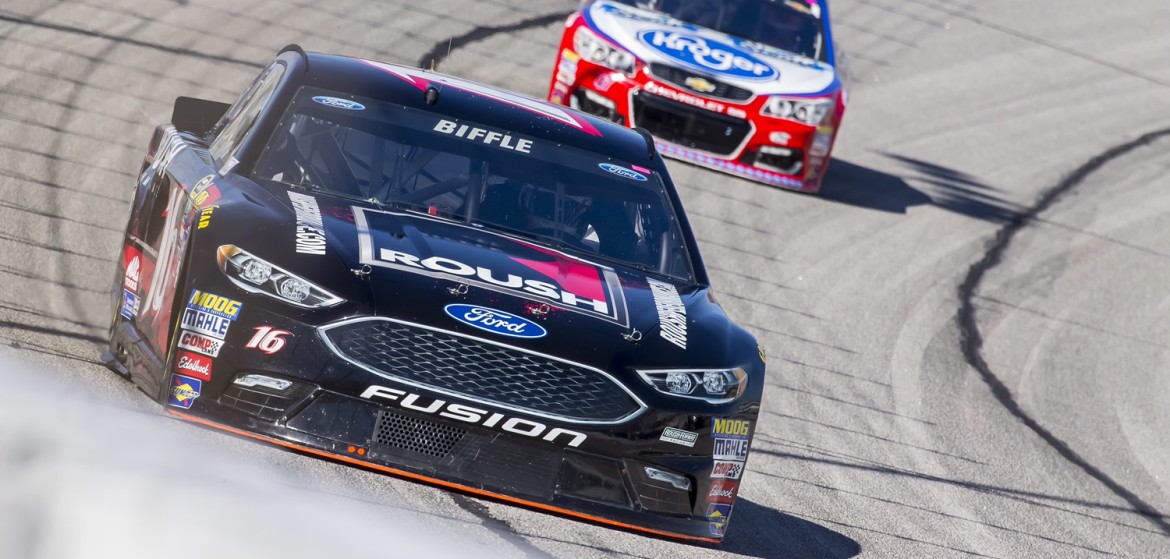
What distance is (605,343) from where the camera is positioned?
4859mm

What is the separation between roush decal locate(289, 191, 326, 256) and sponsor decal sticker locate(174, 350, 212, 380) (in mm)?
447

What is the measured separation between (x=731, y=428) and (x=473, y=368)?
922 millimetres

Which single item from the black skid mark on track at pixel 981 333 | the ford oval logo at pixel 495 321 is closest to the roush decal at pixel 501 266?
the ford oval logo at pixel 495 321

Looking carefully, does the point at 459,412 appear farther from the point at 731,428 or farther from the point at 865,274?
A: the point at 865,274

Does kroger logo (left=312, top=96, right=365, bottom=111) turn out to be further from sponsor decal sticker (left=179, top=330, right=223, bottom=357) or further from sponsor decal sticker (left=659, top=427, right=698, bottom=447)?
sponsor decal sticker (left=659, top=427, right=698, bottom=447)

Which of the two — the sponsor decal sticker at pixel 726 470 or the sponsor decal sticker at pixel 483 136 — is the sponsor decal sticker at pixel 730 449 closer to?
the sponsor decal sticker at pixel 726 470

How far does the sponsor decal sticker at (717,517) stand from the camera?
5.05m

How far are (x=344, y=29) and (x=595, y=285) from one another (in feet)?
31.0

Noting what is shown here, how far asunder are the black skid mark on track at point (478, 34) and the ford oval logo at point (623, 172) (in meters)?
6.70

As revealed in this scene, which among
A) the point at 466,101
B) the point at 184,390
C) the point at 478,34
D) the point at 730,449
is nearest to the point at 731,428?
the point at 730,449

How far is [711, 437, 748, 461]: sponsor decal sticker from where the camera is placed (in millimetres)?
5008

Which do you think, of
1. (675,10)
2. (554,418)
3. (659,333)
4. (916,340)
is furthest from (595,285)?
(675,10)

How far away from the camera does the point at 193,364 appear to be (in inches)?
185

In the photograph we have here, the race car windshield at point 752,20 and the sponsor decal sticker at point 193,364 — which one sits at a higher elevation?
the sponsor decal sticker at point 193,364
